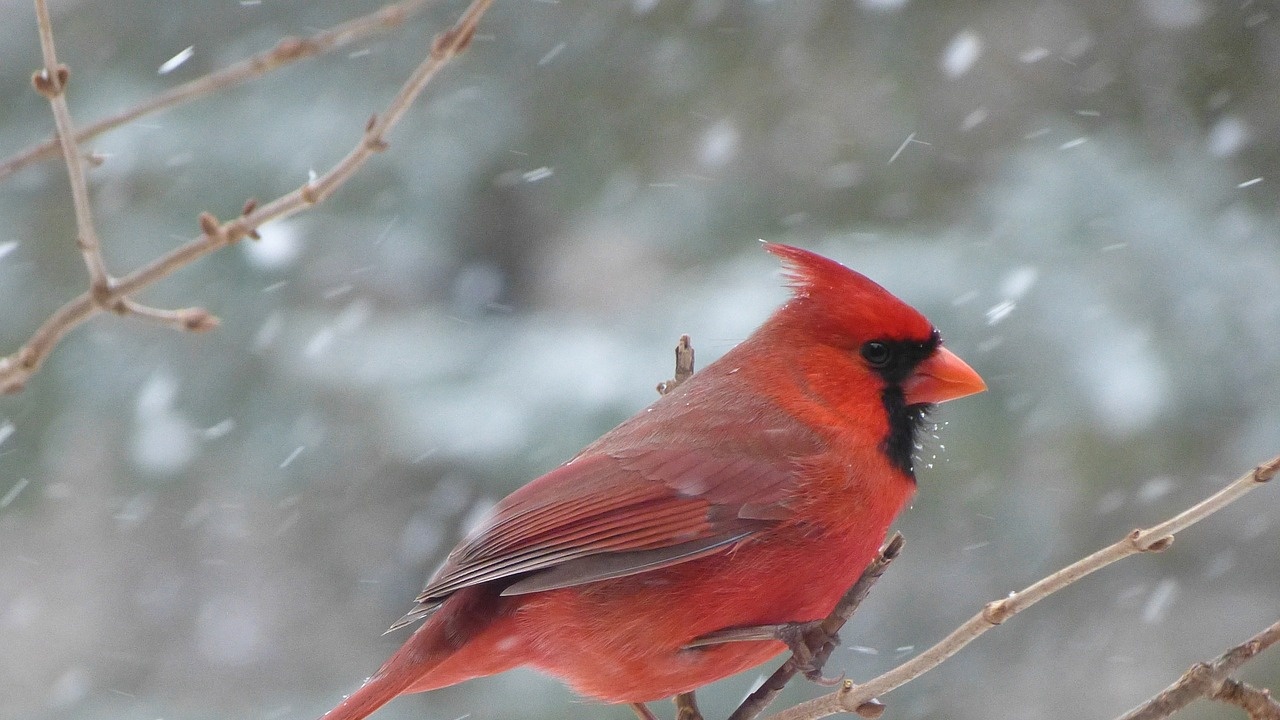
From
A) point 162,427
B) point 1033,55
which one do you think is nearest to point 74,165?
point 162,427

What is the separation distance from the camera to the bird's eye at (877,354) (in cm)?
223

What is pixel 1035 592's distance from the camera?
1.49 meters

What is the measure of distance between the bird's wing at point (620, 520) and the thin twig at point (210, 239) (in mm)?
851

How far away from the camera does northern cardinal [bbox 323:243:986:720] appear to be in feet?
6.56

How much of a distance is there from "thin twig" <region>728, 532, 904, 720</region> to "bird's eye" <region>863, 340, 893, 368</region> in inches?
20.2

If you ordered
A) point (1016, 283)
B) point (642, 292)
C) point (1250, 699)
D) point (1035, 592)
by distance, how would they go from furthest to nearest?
point (642, 292), point (1016, 283), point (1250, 699), point (1035, 592)

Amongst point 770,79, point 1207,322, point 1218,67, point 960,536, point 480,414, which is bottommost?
point 960,536

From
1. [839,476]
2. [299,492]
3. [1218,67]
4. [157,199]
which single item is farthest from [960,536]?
[157,199]

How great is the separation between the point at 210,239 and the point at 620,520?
100 centimetres

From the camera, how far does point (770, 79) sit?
355 centimetres

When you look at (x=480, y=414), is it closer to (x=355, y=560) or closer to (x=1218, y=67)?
(x=355, y=560)

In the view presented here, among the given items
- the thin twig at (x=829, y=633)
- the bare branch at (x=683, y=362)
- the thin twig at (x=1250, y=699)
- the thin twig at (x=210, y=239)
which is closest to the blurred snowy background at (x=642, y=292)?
the bare branch at (x=683, y=362)

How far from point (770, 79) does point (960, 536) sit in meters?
1.28

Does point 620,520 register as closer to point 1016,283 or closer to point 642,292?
point 1016,283
